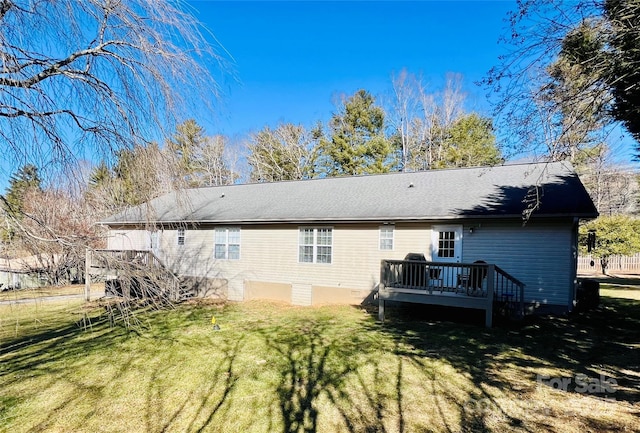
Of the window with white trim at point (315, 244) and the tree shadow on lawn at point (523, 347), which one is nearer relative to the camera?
the tree shadow on lawn at point (523, 347)

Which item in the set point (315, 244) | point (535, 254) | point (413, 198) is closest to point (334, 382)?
point (535, 254)

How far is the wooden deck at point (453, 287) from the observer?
338 inches

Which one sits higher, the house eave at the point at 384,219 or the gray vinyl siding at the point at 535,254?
the house eave at the point at 384,219

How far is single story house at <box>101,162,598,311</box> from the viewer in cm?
968

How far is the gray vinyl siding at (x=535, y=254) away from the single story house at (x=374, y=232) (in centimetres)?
3

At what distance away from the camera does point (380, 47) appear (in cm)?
1767

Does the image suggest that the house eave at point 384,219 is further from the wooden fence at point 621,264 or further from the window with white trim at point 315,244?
the wooden fence at point 621,264

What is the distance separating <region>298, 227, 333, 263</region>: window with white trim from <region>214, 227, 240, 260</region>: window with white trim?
2.98 meters

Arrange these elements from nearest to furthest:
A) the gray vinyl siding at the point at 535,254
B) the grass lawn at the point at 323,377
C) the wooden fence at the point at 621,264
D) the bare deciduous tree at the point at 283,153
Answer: the grass lawn at the point at 323,377 → the gray vinyl siding at the point at 535,254 → the wooden fence at the point at 621,264 → the bare deciduous tree at the point at 283,153

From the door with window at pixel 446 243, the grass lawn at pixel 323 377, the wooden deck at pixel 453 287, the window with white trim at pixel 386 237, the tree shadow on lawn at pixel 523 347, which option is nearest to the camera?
the grass lawn at pixel 323 377

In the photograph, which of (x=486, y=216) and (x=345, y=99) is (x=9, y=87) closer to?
(x=486, y=216)

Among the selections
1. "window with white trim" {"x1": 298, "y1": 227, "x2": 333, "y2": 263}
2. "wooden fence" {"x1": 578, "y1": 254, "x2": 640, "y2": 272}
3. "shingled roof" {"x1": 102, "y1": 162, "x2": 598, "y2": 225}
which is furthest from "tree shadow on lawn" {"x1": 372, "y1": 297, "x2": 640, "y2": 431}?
"wooden fence" {"x1": 578, "y1": 254, "x2": 640, "y2": 272}

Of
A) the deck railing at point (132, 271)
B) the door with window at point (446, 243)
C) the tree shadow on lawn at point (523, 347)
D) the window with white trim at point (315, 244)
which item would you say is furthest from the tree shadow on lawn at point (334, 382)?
the window with white trim at point (315, 244)

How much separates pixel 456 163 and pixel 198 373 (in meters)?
23.3
